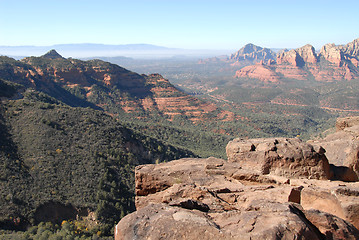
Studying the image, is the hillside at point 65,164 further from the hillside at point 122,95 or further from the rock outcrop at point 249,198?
the hillside at point 122,95

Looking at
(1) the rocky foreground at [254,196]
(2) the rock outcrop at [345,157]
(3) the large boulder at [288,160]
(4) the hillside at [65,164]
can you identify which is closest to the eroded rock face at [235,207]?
(1) the rocky foreground at [254,196]

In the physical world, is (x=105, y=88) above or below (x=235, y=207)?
below

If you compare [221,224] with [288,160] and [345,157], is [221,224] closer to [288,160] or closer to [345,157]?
[288,160]

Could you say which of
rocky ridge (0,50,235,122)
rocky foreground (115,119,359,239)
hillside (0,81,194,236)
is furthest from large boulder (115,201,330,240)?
rocky ridge (0,50,235,122)

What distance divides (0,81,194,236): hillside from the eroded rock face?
68.5ft

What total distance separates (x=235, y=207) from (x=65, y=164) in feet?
105

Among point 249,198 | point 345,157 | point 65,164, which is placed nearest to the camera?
point 249,198

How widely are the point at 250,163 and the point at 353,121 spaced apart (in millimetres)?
12909

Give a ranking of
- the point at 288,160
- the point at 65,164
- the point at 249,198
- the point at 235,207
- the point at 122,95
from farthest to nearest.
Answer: the point at 122,95 < the point at 65,164 < the point at 288,160 < the point at 249,198 < the point at 235,207

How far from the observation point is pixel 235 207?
10.7 meters

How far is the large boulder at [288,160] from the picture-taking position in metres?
13.8

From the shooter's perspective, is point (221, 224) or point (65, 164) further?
point (65, 164)

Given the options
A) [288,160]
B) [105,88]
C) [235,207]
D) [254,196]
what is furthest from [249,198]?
[105,88]

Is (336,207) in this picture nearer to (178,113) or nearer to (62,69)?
(178,113)
